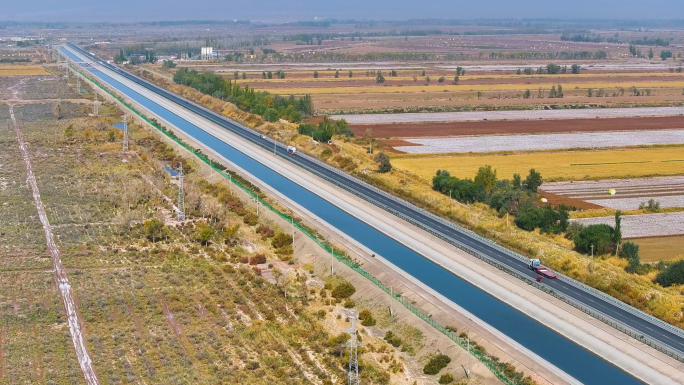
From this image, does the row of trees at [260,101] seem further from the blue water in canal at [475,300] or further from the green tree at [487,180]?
the green tree at [487,180]

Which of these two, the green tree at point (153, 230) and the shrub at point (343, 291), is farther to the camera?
the green tree at point (153, 230)

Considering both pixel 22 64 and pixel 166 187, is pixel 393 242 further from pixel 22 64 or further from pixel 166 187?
pixel 22 64

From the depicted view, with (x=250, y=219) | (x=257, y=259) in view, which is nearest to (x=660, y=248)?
(x=257, y=259)

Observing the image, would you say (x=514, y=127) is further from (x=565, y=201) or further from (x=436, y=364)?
(x=436, y=364)

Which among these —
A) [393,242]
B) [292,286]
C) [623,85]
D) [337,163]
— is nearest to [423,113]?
[337,163]

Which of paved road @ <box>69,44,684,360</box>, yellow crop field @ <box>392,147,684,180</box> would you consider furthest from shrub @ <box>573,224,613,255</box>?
yellow crop field @ <box>392,147,684,180</box>

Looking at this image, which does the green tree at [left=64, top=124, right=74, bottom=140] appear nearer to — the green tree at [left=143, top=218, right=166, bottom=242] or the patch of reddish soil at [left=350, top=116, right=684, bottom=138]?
the patch of reddish soil at [left=350, top=116, right=684, bottom=138]

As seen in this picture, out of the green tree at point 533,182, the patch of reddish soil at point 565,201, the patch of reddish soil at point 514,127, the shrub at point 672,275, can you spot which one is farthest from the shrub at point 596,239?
the patch of reddish soil at point 514,127
